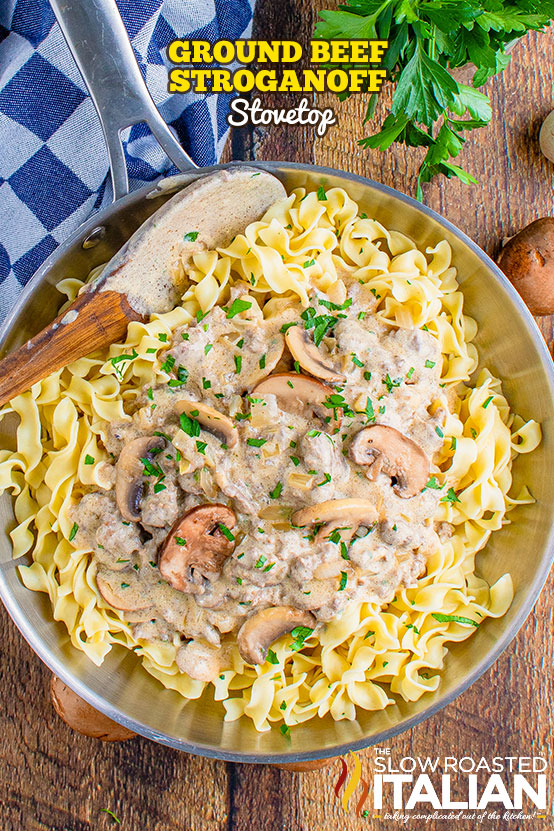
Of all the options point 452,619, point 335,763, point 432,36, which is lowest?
point 335,763

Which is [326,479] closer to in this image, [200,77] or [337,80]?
[337,80]

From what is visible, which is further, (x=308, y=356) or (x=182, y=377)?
(x=182, y=377)

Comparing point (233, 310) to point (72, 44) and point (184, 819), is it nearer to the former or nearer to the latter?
point (72, 44)

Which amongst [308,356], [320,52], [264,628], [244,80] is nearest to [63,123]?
[244,80]

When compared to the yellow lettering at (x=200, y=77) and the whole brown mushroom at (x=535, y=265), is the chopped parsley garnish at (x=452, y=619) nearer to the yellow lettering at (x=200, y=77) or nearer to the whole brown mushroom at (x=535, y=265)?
the whole brown mushroom at (x=535, y=265)

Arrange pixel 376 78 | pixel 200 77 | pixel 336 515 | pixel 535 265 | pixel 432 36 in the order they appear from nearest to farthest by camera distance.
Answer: pixel 336 515
pixel 432 36
pixel 376 78
pixel 535 265
pixel 200 77

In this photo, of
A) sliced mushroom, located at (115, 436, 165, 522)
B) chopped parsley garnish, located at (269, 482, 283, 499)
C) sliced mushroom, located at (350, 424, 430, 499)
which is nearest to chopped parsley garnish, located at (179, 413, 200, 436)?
sliced mushroom, located at (115, 436, 165, 522)

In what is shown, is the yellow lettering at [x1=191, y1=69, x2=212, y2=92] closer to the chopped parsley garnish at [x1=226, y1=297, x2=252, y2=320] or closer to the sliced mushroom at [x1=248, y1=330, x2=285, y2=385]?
the chopped parsley garnish at [x1=226, y1=297, x2=252, y2=320]

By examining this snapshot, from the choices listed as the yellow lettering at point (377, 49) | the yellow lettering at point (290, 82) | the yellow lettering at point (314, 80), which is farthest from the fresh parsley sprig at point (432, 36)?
the yellow lettering at point (290, 82)
